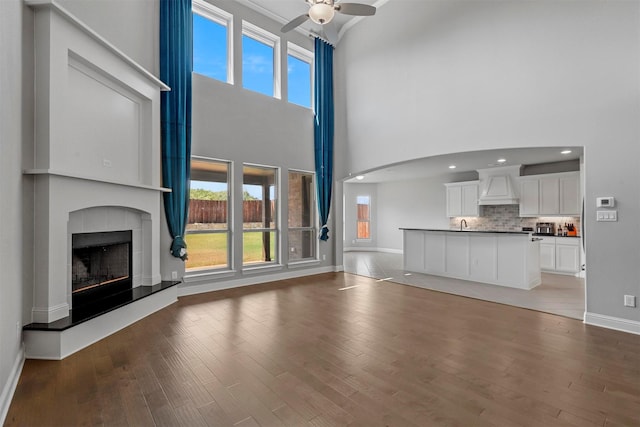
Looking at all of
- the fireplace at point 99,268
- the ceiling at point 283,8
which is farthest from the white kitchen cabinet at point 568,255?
the fireplace at point 99,268

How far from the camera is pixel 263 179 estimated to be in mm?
6281

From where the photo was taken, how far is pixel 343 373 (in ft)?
8.18

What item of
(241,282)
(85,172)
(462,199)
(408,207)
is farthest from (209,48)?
(408,207)

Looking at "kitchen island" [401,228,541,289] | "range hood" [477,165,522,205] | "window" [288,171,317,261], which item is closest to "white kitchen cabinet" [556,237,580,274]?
"range hood" [477,165,522,205]

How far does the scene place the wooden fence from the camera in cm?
530

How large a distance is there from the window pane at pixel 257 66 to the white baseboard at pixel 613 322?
6.34 meters

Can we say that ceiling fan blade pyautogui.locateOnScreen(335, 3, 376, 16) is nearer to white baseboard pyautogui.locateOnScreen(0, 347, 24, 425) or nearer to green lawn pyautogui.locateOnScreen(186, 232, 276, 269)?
green lawn pyautogui.locateOnScreen(186, 232, 276, 269)

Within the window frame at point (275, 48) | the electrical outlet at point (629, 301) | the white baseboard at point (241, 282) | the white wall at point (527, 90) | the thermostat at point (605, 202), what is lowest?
the white baseboard at point (241, 282)

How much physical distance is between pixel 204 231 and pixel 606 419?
17.2ft

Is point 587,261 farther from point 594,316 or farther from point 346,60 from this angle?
point 346,60

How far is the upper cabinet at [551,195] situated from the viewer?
266 inches

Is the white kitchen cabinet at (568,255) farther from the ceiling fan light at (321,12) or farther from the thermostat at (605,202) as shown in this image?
the ceiling fan light at (321,12)

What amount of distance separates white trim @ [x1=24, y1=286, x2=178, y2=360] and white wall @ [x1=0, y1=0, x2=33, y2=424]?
0.47ft

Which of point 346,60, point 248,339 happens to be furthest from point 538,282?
point 346,60
